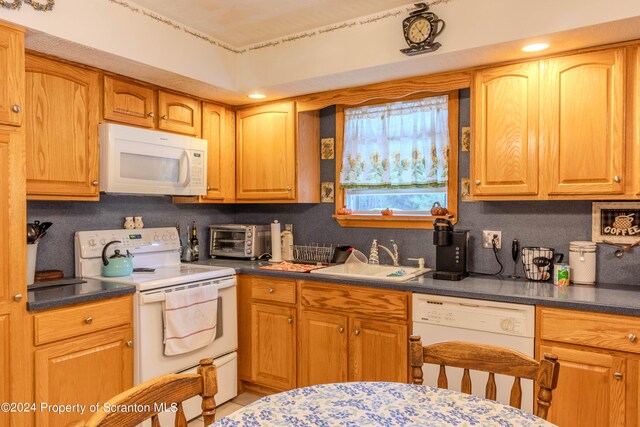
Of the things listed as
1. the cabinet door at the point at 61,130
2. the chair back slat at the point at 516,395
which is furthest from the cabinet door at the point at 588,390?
the cabinet door at the point at 61,130

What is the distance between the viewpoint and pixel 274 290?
9.84ft

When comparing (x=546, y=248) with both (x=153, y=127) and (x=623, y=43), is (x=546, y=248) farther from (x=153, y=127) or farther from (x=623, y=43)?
(x=153, y=127)

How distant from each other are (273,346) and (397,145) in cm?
162

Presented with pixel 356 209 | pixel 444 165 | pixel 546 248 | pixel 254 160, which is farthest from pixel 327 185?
pixel 546 248

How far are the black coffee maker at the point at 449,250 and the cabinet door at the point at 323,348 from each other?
2.17ft

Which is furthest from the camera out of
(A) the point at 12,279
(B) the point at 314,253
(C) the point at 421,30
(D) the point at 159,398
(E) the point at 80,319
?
(B) the point at 314,253

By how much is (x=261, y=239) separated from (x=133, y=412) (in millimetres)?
2556

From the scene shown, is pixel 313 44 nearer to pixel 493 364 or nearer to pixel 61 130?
pixel 61 130

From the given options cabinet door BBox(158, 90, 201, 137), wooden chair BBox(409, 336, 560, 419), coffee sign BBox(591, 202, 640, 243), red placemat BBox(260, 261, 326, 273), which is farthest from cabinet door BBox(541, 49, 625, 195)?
cabinet door BBox(158, 90, 201, 137)

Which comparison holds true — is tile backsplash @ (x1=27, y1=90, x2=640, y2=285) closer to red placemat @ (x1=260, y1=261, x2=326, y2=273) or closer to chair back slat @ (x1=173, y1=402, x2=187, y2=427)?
red placemat @ (x1=260, y1=261, x2=326, y2=273)

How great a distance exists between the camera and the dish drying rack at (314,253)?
3361 millimetres

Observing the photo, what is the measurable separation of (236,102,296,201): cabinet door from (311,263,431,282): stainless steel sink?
25.9 inches

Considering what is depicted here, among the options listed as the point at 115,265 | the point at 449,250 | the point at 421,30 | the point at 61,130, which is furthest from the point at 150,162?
the point at 449,250

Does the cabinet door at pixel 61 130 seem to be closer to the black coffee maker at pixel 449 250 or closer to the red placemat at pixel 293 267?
the red placemat at pixel 293 267
